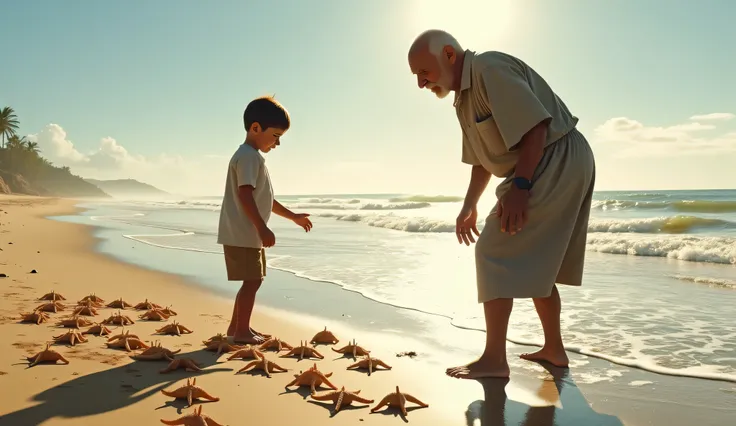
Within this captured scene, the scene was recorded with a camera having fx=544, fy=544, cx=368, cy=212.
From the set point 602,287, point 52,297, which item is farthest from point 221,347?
point 602,287

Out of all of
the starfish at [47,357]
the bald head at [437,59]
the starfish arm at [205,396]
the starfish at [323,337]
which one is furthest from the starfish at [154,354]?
the bald head at [437,59]

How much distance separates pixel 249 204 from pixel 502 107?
80.3 inches

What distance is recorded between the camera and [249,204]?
414 cm

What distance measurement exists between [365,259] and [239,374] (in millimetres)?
6722

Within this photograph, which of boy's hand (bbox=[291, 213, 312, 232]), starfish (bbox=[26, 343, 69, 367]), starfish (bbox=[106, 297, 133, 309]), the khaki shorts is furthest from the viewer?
starfish (bbox=[106, 297, 133, 309])

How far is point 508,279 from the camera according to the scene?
3232 millimetres

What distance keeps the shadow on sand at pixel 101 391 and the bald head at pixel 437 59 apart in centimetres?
229

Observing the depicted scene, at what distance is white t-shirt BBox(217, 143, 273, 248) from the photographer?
4.20 metres

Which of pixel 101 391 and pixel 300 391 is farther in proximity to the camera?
pixel 300 391

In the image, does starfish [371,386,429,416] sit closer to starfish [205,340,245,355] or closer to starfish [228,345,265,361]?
starfish [228,345,265,361]

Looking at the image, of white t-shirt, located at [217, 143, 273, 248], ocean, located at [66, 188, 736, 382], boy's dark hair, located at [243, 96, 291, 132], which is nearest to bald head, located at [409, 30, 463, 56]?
boy's dark hair, located at [243, 96, 291, 132]

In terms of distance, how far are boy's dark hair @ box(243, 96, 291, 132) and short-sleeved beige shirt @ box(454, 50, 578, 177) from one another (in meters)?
1.55

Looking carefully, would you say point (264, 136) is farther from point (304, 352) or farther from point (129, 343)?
point (129, 343)

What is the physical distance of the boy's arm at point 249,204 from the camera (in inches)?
163
